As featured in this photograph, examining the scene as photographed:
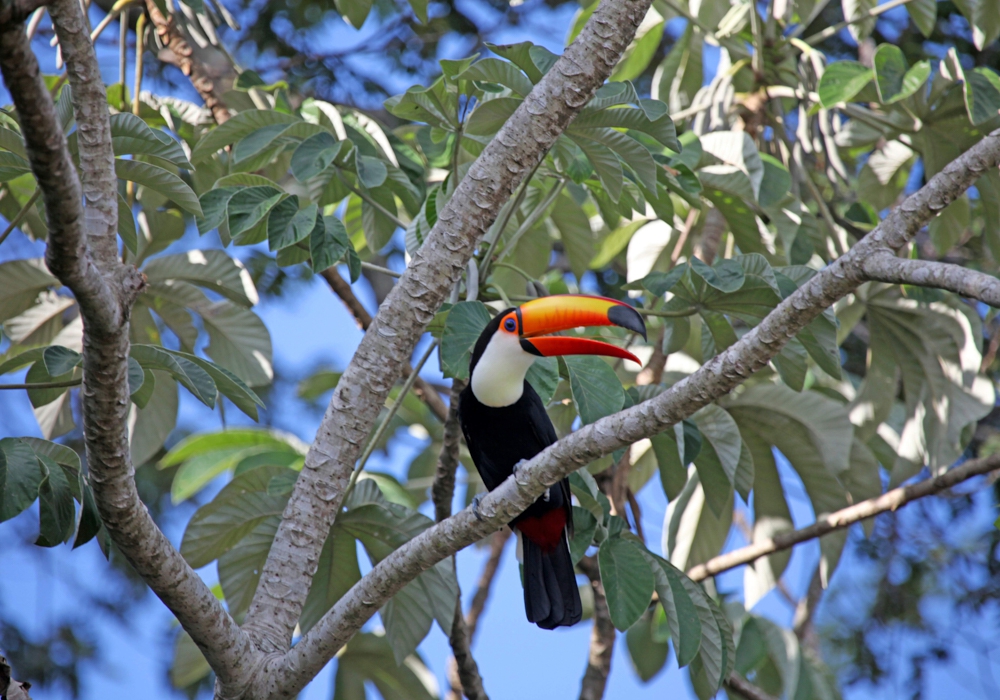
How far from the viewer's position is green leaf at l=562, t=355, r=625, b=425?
7.02ft

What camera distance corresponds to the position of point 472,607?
12.6 feet

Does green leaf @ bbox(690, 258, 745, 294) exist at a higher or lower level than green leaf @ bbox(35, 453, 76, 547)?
higher

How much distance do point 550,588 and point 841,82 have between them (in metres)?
1.85

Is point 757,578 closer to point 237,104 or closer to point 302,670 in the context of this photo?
point 302,670

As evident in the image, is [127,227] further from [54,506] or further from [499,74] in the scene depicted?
[499,74]

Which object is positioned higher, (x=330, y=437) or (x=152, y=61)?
(x=152, y=61)

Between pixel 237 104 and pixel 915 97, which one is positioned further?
pixel 237 104

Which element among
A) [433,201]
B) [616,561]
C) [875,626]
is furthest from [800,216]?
[875,626]

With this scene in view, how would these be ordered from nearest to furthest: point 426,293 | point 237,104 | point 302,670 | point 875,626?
point 302,670 → point 426,293 → point 237,104 → point 875,626

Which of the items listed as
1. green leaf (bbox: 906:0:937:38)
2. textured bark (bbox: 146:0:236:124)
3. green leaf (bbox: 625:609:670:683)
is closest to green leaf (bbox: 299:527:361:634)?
green leaf (bbox: 625:609:670:683)

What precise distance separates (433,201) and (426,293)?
58cm

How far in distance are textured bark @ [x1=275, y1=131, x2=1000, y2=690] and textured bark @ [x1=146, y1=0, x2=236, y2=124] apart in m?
2.17

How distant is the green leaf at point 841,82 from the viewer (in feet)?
9.12

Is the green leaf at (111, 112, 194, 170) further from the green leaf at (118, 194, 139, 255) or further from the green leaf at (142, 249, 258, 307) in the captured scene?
the green leaf at (142, 249, 258, 307)
